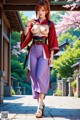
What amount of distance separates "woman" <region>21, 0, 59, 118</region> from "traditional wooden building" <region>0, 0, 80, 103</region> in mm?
3717

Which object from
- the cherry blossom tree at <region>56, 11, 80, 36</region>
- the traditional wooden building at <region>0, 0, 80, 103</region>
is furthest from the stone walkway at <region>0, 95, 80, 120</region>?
the cherry blossom tree at <region>56, 11, 80, 36</region>

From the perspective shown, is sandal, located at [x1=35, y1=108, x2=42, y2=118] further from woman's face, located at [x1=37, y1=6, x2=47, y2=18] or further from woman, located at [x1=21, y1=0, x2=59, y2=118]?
woman's face, located at [x1=37, y1=6, x2=47, y2=18]

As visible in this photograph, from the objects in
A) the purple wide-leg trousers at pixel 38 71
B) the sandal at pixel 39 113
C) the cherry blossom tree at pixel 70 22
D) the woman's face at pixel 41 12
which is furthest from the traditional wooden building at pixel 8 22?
the sandal at pixel 39 113

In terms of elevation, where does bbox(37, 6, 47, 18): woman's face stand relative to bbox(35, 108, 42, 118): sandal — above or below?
above

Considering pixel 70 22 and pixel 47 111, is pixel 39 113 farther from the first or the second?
pixel 70 22

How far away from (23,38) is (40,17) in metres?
0.42

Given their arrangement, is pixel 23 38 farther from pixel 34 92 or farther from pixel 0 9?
pixel 0 9

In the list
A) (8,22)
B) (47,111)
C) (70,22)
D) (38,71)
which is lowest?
(47,111)

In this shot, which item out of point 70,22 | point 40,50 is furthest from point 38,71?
point 70,22

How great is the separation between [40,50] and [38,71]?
0.32m

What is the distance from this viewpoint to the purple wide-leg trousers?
5539 mm

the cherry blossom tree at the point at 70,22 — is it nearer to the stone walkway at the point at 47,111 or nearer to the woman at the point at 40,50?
the stone walkway at the point at 47,111

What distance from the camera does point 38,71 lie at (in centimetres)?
555

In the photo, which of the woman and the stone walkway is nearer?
the woman
